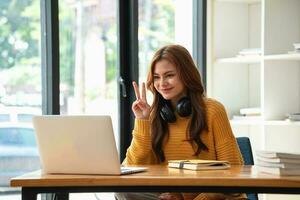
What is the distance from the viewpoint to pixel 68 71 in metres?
3.45

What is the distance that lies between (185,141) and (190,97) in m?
0.21

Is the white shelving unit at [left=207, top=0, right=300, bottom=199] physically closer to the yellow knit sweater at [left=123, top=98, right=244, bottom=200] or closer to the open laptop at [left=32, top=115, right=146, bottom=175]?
the yellow knit sweater at [left=123, top=98, right=244, bottom=200]

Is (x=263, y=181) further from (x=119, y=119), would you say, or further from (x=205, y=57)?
(x=205, y=57)

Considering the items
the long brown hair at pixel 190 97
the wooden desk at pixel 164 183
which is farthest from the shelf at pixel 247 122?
the wooden desk at pixel 164 183

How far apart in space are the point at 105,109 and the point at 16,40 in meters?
0.85

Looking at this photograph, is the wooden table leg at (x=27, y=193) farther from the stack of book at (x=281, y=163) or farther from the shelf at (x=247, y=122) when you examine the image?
the shelf at (x=247, y=122)

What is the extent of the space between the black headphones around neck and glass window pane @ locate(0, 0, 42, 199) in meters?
1.01

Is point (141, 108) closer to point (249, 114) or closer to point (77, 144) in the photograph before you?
Answer: point (77, 144)

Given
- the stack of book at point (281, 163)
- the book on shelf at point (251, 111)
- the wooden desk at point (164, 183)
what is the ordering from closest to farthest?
1. the wooden desk at point (164, 183)
2. the stack of book at point (281, 163)
3. the book on shelf at point (251, 111)

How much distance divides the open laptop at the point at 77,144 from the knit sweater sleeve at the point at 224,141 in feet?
1.65

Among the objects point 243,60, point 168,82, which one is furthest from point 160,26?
point 168,82

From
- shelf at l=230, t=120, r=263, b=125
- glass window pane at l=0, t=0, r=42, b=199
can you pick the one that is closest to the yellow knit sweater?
glass window pane at l=0, t=0, r=42, b=199

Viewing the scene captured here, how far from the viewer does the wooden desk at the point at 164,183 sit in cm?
179

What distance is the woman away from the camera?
8.00 ft
